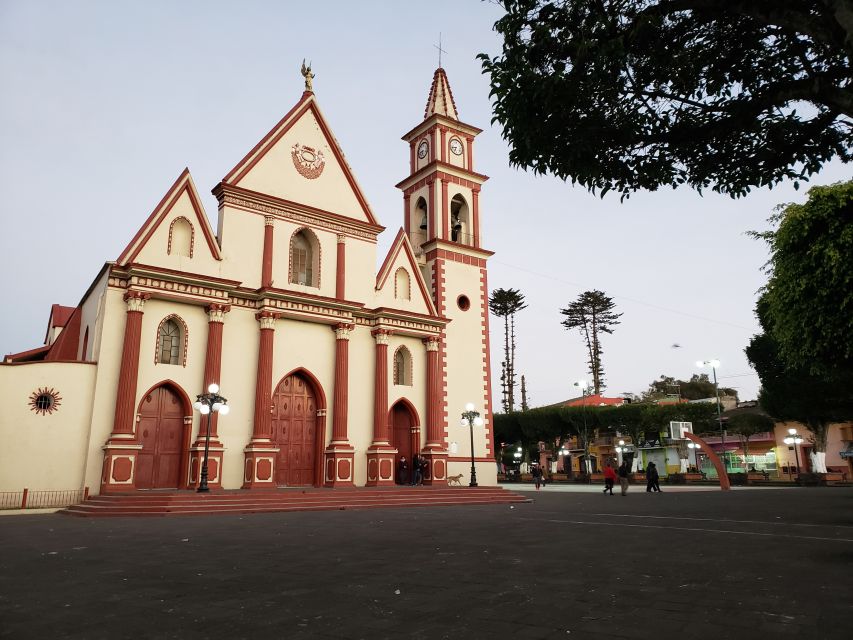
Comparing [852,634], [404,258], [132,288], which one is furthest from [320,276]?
[852,634]

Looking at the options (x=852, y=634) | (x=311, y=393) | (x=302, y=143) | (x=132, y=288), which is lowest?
(x=852, y=634)

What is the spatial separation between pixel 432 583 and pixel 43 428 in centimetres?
1902

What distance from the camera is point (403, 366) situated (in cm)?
2991

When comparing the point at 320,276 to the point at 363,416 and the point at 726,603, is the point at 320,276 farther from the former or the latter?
the point at 726,603

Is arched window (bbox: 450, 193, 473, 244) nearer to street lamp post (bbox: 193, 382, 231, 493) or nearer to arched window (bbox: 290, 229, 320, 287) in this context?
arched window (bbox: 290, 229, 320, 287)

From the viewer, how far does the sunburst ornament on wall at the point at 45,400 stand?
20.5m

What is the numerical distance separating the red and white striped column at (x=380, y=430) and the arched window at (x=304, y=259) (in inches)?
153

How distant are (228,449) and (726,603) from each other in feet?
69.2

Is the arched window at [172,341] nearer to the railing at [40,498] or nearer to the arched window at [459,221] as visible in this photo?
the railing at [40,498]

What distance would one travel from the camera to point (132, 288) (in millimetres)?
21875

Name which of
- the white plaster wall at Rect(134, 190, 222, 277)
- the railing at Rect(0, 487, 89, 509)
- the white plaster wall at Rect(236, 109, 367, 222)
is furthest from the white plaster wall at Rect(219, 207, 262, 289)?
the railing at Rect(0, 487, 89, 509)

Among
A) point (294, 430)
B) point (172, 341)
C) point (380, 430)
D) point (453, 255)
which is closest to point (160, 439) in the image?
point (172, 341)

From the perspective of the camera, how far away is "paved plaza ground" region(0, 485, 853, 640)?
15.6 ft

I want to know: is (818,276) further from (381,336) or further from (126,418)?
(126,418)
